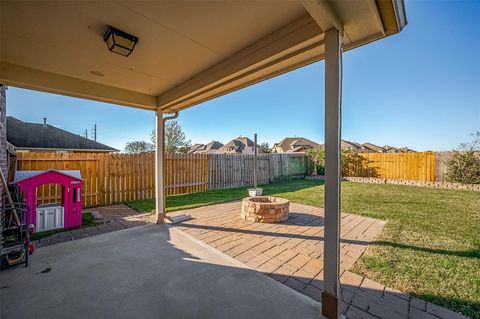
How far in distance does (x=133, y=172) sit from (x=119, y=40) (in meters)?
5.60

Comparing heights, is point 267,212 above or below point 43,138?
below

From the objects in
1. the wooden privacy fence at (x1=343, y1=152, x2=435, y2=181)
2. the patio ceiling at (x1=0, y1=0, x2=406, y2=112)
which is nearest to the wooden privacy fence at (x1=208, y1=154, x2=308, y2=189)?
the wooden privacy fence at (x1=343, y1=152, x2=435, y2=181)

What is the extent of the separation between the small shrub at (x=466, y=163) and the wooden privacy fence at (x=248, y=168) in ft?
21.8

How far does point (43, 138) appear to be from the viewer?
1311 centimetres

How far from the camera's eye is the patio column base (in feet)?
5.51

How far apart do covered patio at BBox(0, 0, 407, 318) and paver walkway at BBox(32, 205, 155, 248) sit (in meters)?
2.46

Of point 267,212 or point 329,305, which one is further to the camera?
point 267,212

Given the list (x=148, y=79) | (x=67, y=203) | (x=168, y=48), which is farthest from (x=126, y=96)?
(x=67, y=203)

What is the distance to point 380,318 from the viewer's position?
1.70m

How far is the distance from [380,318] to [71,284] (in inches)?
119

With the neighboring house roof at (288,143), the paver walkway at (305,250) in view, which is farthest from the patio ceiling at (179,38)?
the neighboring house roof at (288,143)

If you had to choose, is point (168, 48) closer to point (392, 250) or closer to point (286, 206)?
point (286, 206)

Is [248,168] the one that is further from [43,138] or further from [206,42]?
[43,138]

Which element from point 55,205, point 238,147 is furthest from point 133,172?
point 238,147
